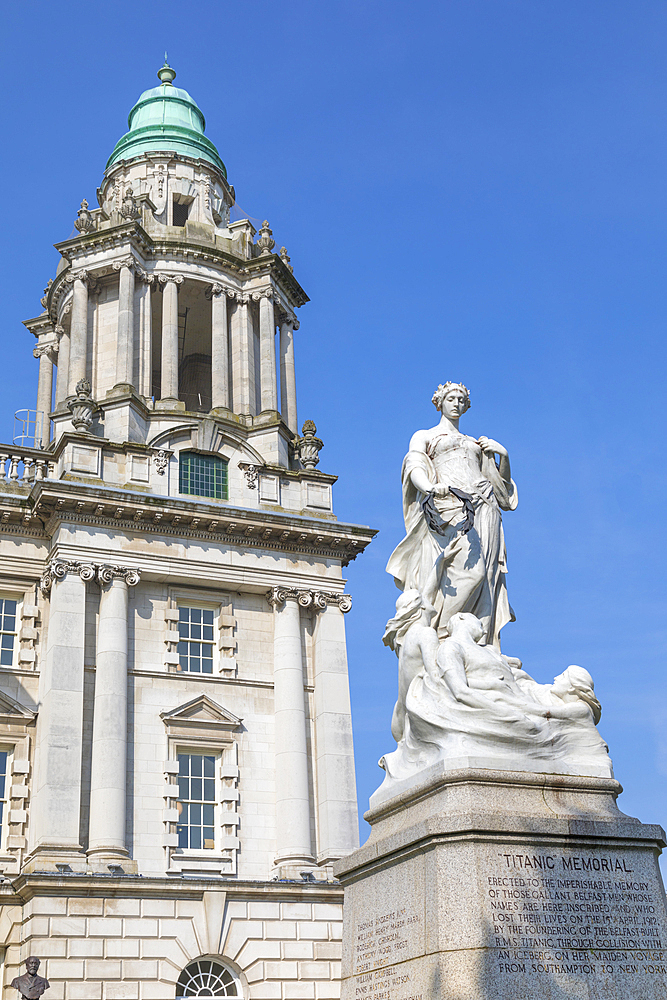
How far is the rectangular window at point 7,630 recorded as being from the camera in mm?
29984

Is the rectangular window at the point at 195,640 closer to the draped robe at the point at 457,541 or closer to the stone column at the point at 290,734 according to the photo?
the stone column at the point at 290,734

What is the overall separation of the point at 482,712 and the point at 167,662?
891 inches

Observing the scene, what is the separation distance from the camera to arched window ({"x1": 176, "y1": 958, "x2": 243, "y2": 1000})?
26797 millimetres

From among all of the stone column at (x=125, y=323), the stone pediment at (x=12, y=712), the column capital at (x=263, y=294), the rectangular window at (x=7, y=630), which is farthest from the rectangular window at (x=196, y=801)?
the column capital at (x=263, y=294)

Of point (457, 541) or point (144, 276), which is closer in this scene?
point (457, 541)

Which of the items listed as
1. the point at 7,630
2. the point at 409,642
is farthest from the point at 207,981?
the point at 409,642

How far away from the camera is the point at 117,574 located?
30109 mm

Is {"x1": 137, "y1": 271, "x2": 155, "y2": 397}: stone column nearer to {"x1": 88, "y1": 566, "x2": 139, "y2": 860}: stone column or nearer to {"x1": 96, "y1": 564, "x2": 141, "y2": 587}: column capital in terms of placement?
{"x1": 96, "y1": 564, "x2": 141, "y2": 587}: column capital

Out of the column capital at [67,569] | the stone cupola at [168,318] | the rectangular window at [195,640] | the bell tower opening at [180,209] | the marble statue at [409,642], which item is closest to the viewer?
the marble statue at [409,642]

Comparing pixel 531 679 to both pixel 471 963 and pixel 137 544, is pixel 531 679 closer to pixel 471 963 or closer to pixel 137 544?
pixel 471 963

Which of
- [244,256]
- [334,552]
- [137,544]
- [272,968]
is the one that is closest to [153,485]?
[137,544]

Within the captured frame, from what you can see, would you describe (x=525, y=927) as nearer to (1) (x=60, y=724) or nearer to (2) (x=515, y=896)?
(2) (x=515, y=896)

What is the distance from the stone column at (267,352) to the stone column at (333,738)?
7826mm

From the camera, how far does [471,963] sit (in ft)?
24.2
